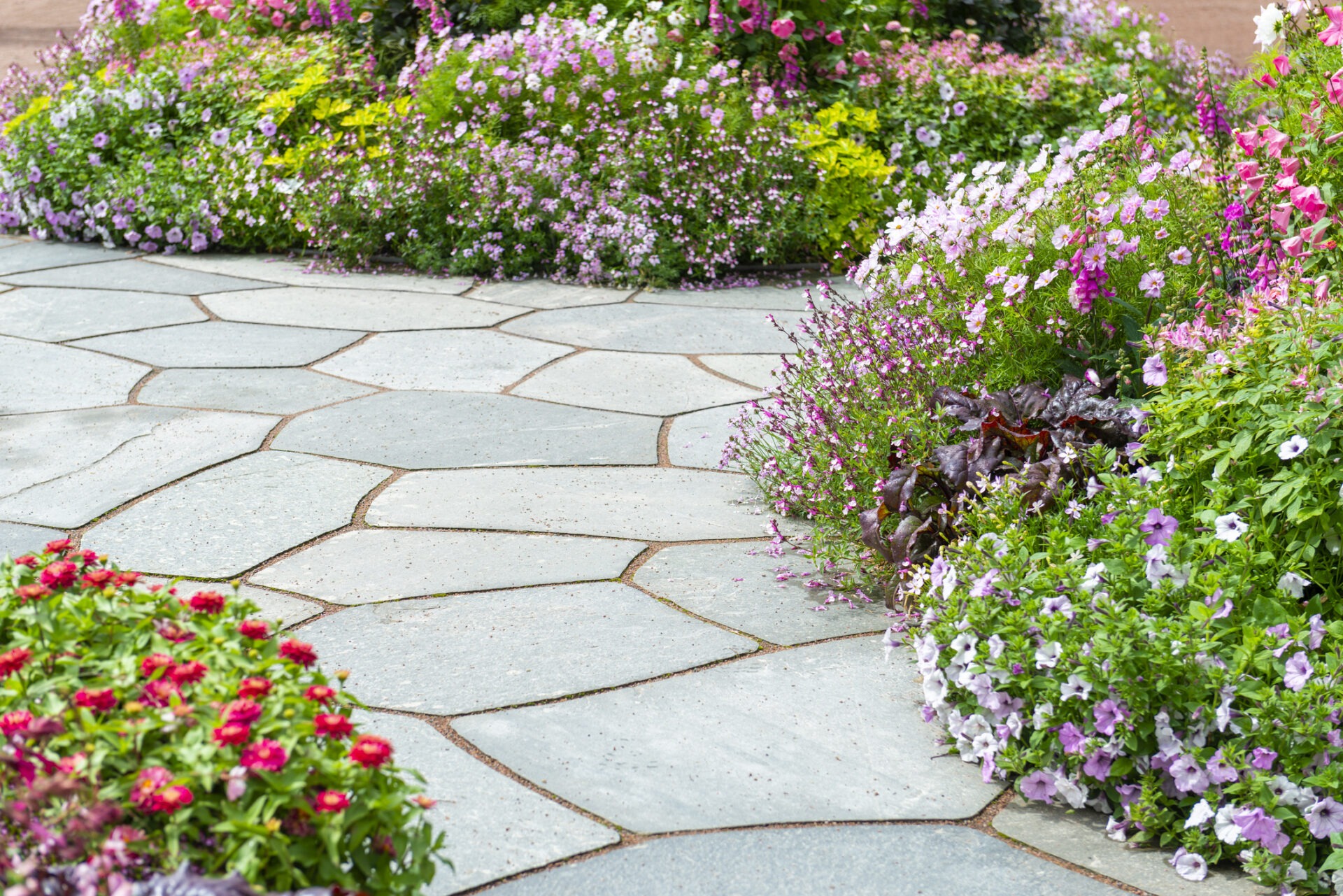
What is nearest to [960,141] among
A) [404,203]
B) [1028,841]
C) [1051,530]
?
[404,203]

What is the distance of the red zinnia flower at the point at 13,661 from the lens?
1354 millimetres

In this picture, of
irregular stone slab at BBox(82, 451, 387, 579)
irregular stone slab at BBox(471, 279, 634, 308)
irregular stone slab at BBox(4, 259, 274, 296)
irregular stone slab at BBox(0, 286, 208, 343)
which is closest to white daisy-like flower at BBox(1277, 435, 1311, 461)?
irregular stone slab at BBox(82, 451, 387, 579)

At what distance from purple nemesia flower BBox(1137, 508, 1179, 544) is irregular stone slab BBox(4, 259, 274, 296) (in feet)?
13.7

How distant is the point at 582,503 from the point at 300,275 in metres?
2.92

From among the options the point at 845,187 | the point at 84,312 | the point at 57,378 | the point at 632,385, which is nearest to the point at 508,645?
the point at 632,385

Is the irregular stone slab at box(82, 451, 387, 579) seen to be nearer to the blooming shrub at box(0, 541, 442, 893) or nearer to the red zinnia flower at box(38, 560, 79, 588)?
the red zinnia flower at box(38, 560, 79, 588)

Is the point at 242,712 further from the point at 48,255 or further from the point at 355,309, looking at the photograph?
the point at 48,255

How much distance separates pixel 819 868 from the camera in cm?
194

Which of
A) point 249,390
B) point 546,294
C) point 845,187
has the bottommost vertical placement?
point 249,390

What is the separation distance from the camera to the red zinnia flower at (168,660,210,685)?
1335 millimetres

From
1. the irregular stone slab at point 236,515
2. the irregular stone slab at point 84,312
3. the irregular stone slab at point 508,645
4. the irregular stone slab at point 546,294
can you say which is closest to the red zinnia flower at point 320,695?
the irregular stone slab at point 508,645

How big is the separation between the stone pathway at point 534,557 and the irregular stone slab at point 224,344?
0.06ft

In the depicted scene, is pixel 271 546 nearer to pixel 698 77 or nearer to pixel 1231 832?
pixel 1231 832

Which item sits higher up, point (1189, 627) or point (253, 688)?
point (253, 688)
